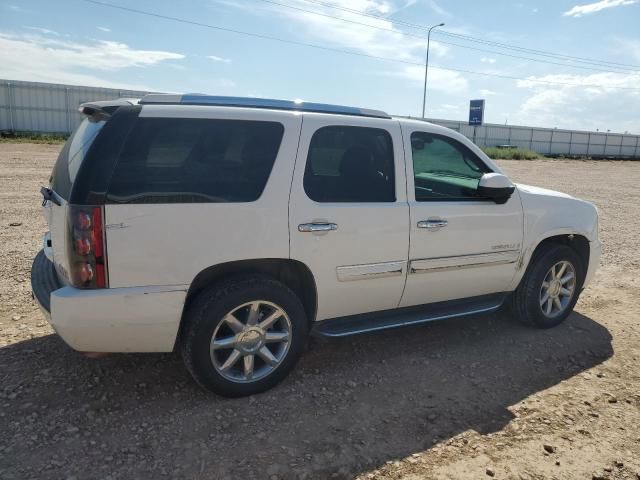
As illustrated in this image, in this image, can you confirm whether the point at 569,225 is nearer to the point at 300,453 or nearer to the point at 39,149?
the point at 300,453

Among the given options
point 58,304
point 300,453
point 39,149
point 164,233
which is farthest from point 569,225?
point 39,149

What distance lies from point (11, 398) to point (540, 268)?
167 inches

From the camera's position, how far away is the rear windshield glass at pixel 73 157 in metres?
3.04

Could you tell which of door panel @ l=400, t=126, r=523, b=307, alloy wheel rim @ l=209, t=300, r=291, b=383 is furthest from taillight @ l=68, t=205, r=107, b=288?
door panel @ l=400, t=126, r=523, b=307

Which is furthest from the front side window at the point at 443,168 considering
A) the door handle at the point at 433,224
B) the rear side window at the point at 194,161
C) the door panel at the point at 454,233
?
the rear side window at the point at 194,161

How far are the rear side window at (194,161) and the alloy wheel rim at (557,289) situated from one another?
2.94m

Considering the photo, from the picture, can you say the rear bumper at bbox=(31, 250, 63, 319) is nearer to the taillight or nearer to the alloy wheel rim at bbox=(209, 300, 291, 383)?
the taillight

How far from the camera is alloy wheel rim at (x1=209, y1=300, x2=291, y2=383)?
10.8 ft

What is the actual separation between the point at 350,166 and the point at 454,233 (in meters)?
1.00

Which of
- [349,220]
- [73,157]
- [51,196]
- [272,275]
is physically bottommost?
[272,275]

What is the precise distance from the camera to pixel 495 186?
4.03 m

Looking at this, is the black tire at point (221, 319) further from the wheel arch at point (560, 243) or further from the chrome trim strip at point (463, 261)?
the wheel arch at point (560, 243)

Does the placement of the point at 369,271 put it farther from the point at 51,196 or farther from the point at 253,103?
the point at 51,196

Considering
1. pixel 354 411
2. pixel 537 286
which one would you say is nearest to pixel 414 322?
pixel 354 411
